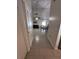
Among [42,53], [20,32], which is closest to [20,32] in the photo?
[20,32]

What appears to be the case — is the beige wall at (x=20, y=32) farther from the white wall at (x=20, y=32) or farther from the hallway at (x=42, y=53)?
the hallway at (x=42, y=53)

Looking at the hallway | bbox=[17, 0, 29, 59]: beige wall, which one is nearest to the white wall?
bbox=[17, 0, 29, 59]: beige wall

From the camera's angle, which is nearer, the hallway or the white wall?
the white wall

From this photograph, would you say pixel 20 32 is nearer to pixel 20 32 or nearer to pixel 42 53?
pixel 20 32

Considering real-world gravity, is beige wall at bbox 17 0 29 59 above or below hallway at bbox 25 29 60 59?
above

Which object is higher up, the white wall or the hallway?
the white wall

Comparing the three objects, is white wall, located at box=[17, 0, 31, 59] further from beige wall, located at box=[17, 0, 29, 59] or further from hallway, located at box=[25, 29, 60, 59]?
hallway, located at box=[25, 29, 60, 59]

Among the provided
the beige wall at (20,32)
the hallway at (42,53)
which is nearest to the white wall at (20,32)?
the beige wall at (20,32)

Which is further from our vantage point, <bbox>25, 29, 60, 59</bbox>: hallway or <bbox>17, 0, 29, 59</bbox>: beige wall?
<bbox>25, 29, 60, 59</bbox>: hallway
